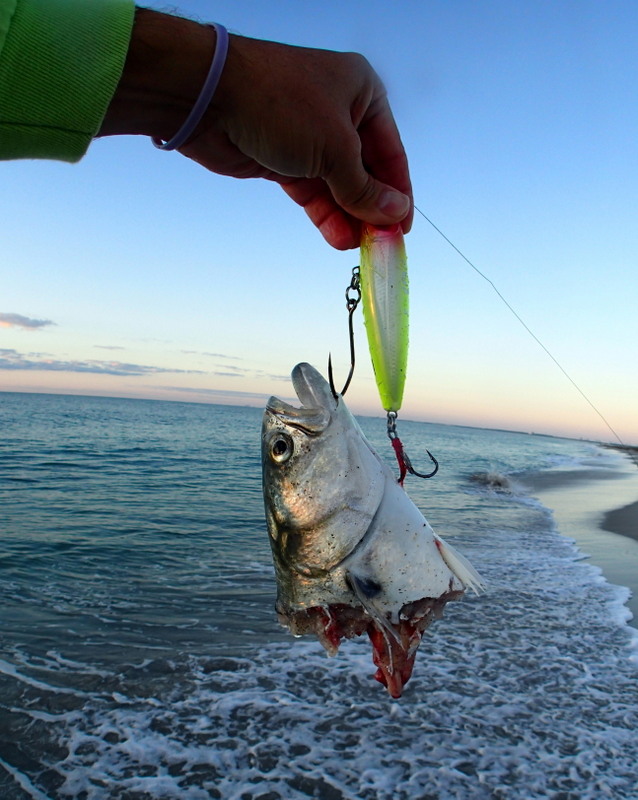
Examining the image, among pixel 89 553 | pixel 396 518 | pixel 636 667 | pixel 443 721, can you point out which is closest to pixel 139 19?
pixel 396 518

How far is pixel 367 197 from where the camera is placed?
7.05ft

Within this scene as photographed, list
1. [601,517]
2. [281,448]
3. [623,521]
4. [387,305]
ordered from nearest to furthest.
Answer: [387,305]
[281,448]
[623,521]
[601,517]

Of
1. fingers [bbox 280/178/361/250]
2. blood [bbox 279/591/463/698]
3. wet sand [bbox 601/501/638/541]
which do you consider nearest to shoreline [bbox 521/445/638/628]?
wet sand [bbox 601/501/638/541]

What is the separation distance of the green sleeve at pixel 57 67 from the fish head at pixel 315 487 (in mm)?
1229

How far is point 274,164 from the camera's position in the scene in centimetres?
189

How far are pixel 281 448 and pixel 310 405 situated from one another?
217 mm

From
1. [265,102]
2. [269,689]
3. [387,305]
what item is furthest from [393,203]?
[269,689]

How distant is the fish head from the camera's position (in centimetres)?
236

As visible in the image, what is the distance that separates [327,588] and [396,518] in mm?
403

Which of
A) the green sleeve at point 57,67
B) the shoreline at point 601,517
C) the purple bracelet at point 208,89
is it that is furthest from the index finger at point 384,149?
the shoreline at point 601,517

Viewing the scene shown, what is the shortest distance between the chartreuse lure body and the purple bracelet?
851 mm

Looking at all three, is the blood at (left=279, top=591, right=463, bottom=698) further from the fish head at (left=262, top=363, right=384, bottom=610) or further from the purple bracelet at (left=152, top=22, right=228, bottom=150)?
the purple bracelet at (left=152, top=22, right=228, bottom=150)

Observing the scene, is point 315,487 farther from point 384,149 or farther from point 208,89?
point 208,89

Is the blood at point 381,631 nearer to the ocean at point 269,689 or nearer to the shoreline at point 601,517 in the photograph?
the ocean at point 269,689
